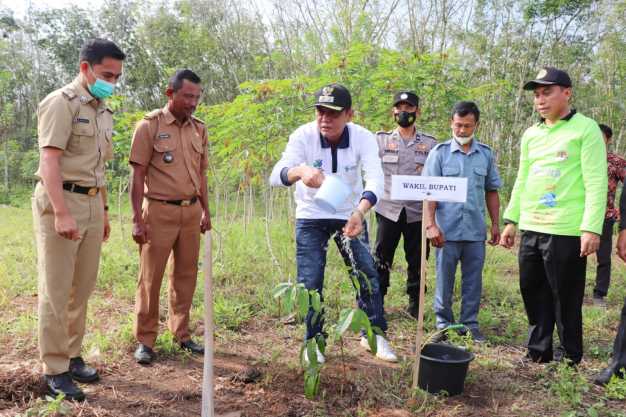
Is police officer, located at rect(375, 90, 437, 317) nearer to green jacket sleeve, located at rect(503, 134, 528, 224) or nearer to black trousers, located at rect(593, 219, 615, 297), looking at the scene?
green jacket sleeve, located at rect(503, 134, 528, 224)

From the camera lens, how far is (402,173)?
3.95 metres

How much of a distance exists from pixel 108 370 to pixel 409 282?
2432mm

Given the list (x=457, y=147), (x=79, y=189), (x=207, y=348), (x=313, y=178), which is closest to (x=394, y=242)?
(x=457, y=147)

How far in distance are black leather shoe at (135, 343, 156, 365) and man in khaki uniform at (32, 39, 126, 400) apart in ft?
1.42

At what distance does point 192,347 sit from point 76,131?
1574 mm

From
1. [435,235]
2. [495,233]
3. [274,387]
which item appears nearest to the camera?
[274,387]

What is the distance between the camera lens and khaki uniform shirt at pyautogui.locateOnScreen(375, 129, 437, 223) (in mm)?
3902

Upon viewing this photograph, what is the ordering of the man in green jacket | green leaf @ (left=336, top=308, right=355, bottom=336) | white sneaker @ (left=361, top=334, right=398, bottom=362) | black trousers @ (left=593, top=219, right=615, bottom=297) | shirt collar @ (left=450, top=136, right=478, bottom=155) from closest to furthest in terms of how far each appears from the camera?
green leaf @ (left=336, top=308, right=355, bottom=336), the man in green jacket, white sneaker @ (left=361, top=334, right=398, bottom=362), shirt collar @ (left=450, top=136, right=478, bottom=155), black trousers @ (left=593, top=219, right=615, bottom=297)

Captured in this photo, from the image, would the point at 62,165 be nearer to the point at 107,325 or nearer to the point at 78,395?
the point at 78,395

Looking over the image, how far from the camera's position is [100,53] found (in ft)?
8.39

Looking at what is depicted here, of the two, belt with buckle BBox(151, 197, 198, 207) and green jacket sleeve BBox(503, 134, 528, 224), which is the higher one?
green jacket sleeve BBox(503, 134, 528, 224)

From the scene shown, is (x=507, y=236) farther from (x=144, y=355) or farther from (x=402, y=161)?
(x=144, y=355)

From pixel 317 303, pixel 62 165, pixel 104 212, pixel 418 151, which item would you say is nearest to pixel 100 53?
pixel 62 165

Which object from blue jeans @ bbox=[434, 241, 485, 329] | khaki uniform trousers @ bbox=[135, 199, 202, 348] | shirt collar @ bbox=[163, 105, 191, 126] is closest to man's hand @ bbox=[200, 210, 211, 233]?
khaki uniform trousers @ bbox=[135, 199, 202, 348]
